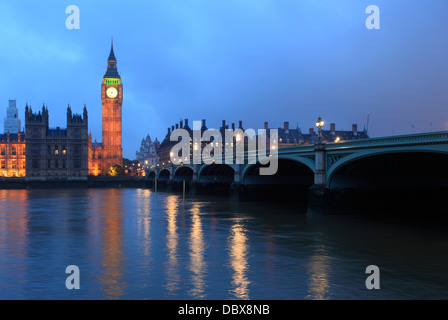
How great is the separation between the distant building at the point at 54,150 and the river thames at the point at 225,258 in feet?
393

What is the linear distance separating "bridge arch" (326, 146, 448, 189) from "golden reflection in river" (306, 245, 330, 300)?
630 inches

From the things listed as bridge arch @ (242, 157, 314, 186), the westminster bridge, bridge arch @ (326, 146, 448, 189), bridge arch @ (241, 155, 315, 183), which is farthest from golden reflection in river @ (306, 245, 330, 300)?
bridge arch @ (242, 157, 314, 186)

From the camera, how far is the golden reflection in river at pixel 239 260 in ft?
46.6

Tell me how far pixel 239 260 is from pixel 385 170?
2691 cm

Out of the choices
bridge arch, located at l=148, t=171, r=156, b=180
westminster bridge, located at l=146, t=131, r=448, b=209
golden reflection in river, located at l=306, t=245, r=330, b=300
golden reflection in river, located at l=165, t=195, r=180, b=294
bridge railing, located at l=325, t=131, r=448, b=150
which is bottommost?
golden reflection in river, located at l=165, t=195, r=180, b=294

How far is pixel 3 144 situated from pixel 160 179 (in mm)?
76945

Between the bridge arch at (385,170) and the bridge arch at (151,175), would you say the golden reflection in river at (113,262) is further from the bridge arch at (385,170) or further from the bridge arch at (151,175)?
the bridge arch at (151,175)

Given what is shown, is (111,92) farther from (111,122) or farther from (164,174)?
(164,174)

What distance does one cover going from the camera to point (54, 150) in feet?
488

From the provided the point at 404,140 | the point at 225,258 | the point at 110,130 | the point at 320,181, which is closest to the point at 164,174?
the point at 110,130

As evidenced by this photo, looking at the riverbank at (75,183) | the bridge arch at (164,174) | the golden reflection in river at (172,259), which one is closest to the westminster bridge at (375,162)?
the golden reflection in river at (172,259)

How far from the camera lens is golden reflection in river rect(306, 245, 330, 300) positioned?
1375 cm

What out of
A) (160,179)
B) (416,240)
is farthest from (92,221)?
(160,179)

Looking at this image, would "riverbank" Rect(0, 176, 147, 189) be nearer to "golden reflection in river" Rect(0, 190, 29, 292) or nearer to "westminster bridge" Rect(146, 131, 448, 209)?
"golden reflection in river" Rect(0, 190, 29, 292)
